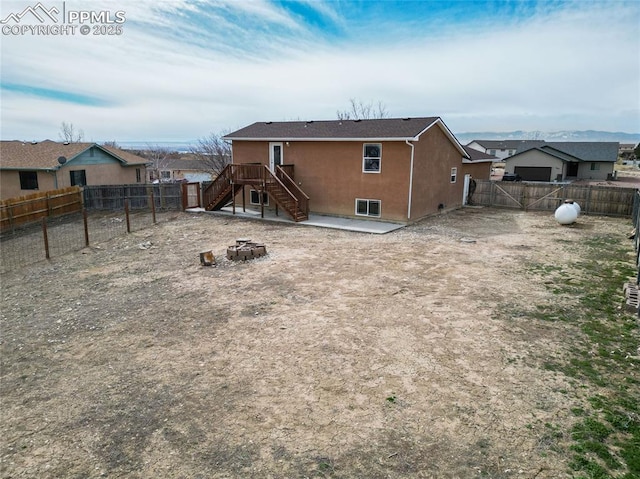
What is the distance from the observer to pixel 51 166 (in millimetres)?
22391

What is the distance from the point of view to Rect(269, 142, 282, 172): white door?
19.6 meters

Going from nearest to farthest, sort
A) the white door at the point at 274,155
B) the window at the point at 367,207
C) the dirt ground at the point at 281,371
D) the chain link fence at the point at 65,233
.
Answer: the dirt ground at the point at 281,371 → the chain link fence at the point at 65,233 → the window at the point at 367,207 → the white door at the point at 274,155

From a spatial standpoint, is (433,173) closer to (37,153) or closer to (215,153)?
(37,153)

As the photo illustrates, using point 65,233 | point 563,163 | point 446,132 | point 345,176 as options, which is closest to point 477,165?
point 446,132

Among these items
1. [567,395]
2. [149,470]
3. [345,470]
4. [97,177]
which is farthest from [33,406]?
[97,177]

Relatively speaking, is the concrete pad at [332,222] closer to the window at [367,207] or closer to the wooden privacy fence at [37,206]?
the window at [367,207]

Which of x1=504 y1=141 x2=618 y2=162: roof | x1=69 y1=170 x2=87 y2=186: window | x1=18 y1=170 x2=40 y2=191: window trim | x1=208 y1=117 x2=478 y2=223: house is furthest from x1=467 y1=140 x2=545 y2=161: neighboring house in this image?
x1=18 y1=170 x2=40 y2=191: window trim

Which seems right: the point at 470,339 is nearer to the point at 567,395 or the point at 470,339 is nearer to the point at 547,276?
the point at 567,395

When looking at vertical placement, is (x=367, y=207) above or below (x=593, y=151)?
below

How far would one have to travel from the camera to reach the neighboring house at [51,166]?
2250cm

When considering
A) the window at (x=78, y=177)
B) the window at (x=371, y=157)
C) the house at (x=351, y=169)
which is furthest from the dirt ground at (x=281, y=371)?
the window at (x=78, y=177)

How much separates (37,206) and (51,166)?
556 centimetres

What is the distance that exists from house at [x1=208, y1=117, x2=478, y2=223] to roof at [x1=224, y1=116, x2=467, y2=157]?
0.14 feet

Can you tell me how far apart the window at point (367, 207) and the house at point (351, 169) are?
0.02m
